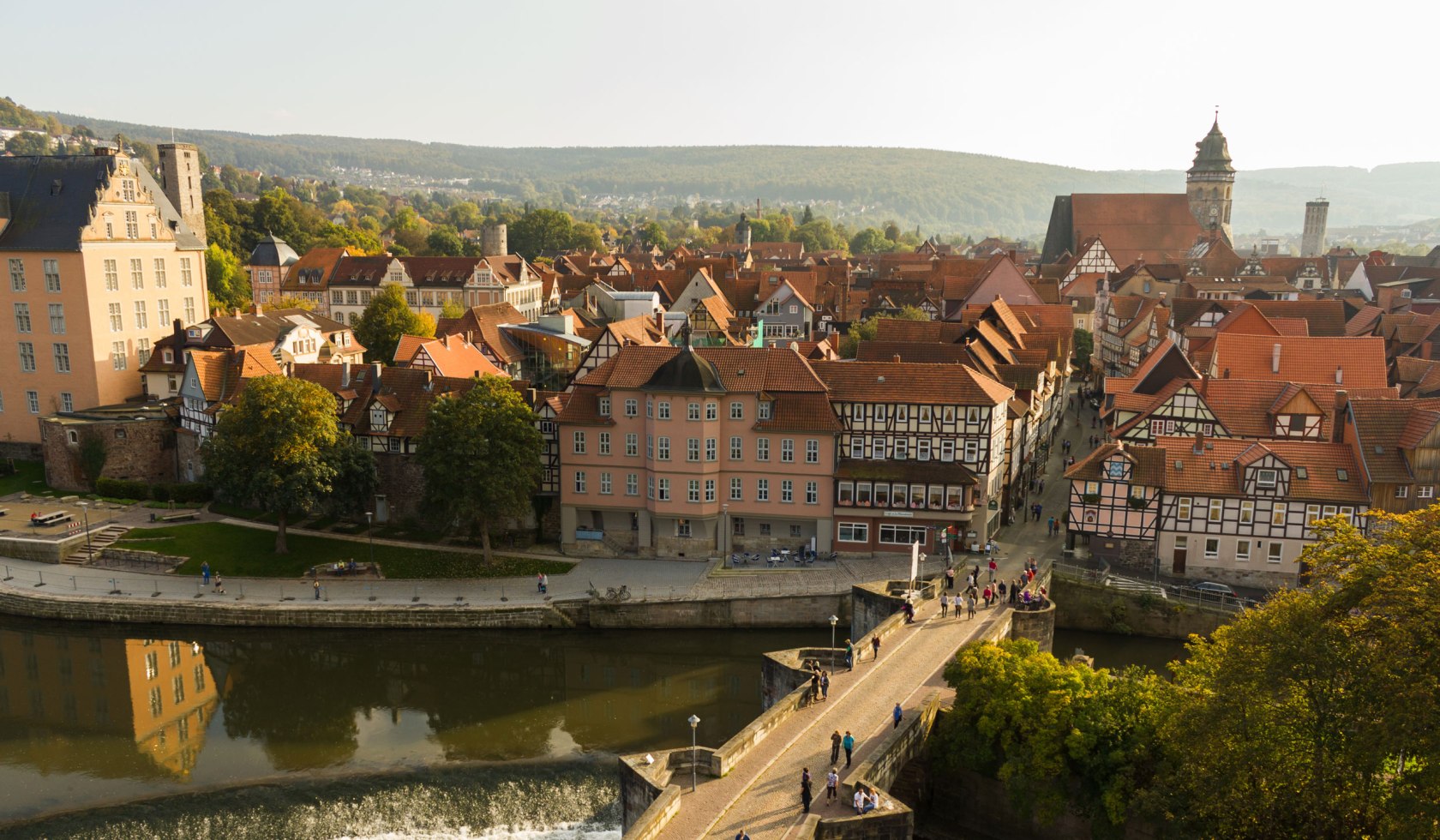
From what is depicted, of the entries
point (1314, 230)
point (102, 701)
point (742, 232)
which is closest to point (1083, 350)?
point (102, 701)

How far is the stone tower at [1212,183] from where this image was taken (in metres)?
151

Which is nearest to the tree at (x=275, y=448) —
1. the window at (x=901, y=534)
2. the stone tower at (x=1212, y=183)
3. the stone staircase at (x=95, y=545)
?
the stone staircase at (x=95, y=545)

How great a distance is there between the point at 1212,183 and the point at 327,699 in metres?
143

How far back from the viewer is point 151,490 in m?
59.3

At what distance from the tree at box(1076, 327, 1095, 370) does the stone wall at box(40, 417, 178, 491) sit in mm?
71649

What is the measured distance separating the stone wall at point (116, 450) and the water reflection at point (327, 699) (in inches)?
564

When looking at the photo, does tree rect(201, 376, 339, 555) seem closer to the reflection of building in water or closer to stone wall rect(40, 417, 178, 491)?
the reflection of building in water

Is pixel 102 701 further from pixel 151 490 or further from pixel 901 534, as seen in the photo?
pixel 901 534

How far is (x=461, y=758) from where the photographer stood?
121ft

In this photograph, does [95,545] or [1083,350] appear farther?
[1083,350]

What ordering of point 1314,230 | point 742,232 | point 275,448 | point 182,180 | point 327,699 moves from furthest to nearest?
point 742,232 → point 1314,230 → point 182,180 → point 275,448 → point 327,699

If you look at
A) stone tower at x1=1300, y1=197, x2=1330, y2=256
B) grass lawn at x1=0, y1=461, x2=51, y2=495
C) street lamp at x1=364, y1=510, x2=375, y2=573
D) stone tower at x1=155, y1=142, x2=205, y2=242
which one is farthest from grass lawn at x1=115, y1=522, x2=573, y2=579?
stone tower at x1=1300, y1=197, x2=1330, y2=256

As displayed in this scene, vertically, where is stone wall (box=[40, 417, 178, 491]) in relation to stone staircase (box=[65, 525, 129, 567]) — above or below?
above

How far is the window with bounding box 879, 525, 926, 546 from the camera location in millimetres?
51125
